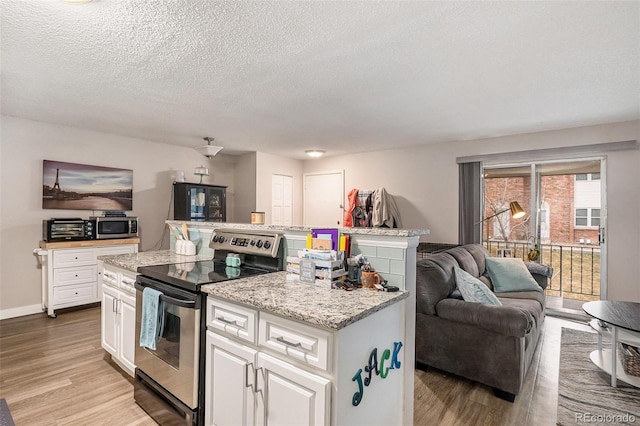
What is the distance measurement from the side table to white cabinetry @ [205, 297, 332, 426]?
2.43 metres

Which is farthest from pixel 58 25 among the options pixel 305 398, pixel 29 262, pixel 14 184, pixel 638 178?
pixel 638 178

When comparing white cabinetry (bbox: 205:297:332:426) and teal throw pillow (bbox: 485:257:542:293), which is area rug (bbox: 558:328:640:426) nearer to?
teal throw pillow (bbox: 485:257:542:293)

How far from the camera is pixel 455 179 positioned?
483cm

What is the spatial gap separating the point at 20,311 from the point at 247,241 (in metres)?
3.73

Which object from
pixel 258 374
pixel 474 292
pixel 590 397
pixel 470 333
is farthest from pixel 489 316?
pixel 258 374

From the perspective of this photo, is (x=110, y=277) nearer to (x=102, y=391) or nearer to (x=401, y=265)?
(x=102, y=391)

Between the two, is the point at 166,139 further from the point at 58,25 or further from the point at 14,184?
the point at 58,25

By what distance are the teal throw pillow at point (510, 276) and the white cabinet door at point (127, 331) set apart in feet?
11.6

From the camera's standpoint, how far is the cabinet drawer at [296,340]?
123 centimetres

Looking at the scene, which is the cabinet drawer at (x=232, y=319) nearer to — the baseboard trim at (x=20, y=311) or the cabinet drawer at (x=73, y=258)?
the cabinet drawer at (x=73, y=258)

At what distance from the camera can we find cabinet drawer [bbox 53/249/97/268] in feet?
12.7

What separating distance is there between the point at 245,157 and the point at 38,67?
3753mm

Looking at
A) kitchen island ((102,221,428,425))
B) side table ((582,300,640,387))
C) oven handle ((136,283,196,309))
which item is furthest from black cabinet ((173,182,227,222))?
side table ((582,300,640,387))

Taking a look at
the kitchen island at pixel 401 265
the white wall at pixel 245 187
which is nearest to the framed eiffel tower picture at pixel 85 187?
the white wall at pixel 245 187
